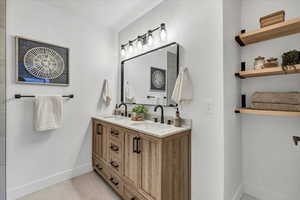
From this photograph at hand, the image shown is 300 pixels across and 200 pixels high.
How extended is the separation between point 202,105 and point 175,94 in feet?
1.04

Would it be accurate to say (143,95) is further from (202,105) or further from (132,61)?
(202,105)

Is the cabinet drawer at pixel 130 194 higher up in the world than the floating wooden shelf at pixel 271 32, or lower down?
lower down

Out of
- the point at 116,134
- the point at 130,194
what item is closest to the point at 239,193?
the point at 130,194

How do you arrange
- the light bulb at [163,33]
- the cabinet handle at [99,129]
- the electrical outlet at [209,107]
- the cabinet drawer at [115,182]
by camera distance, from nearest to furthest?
the electrical outlet at [209,107] < the cabinet drawer at [115,182] < the light bulb at [163,33] < the cabinet handle at [99,129]

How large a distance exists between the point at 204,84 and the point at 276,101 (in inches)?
26.9

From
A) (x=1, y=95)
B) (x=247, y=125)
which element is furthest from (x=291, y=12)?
Answer: (x=1, y=95)

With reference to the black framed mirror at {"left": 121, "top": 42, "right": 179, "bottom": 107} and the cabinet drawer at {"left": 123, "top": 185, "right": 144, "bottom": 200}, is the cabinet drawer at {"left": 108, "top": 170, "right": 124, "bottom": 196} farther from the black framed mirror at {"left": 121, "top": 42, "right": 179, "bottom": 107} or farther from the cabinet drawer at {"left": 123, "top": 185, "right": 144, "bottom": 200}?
the black framed mirror at {"left": 121, "top": 42, "right": 179, "bottom": 107}

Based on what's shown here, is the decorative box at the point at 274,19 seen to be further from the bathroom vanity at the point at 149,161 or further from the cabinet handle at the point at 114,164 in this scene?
the cabinet handle at the point at 114,164

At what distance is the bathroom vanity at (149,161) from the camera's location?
1.37 m

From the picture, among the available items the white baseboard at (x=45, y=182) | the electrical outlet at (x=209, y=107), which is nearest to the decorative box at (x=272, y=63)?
the electrical outlet at (x=209, y=107)

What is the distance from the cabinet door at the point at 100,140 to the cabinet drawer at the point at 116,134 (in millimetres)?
174

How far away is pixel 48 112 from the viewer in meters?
2.00

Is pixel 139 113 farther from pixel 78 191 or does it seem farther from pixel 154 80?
pixel 78 191

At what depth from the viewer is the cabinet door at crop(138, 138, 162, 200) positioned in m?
1.35
